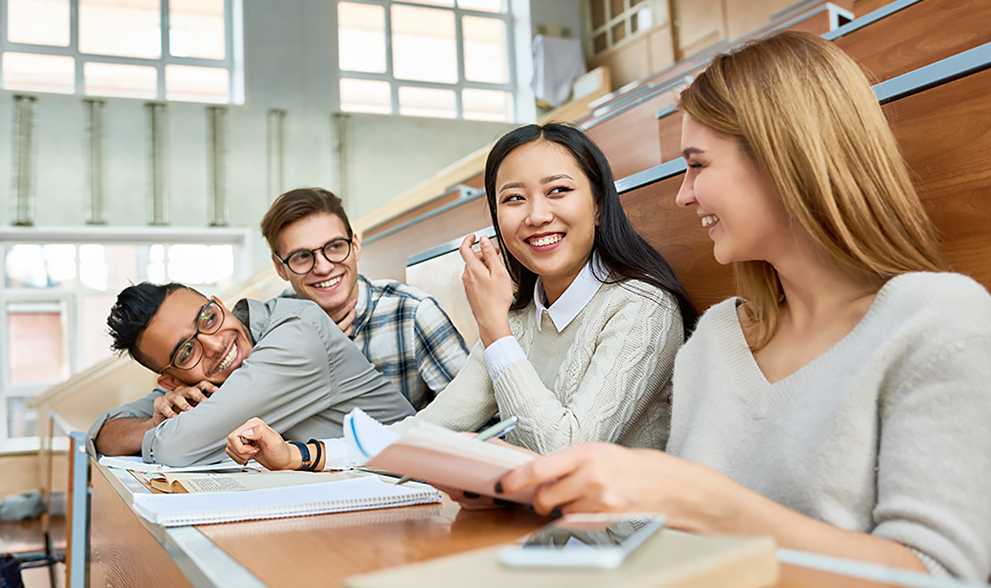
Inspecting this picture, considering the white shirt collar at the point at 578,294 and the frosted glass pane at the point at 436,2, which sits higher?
the frosted glass pane at the point at 436,2

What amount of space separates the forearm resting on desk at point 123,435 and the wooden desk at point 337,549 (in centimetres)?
92

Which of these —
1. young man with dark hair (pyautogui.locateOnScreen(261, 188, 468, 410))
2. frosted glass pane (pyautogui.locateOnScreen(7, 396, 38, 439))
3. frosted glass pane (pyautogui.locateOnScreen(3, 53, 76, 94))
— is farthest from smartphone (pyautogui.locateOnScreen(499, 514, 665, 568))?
frosted glass pane (pyautogui.locateOnScreen(3, 53, 76, 94))

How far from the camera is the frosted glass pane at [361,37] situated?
23.0 feet

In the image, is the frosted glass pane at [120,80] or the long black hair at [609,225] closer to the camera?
the long black hair at [609,225]

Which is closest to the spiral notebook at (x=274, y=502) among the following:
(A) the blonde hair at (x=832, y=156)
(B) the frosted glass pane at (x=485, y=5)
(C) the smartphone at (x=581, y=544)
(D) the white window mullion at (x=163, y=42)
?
(C) the smartphone at (x=581, y=544)

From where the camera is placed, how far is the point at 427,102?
7375 millimetres

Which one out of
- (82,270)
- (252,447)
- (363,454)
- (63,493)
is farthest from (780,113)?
(82,270)

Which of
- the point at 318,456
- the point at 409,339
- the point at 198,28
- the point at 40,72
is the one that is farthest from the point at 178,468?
the point at 198,28

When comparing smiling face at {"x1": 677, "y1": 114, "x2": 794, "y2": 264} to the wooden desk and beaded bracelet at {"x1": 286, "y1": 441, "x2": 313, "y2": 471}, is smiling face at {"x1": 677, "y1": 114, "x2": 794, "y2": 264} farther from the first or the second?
beaded bracelet at {"x1": 286, "y1": 441, "x2": 313, "y2": 471}

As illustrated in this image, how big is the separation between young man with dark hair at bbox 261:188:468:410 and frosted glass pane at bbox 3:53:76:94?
502 cm

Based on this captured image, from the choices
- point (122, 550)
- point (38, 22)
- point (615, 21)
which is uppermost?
point (615, 21)

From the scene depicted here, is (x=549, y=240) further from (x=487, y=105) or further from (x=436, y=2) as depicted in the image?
(x=436, y=2)

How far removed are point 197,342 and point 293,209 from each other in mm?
525

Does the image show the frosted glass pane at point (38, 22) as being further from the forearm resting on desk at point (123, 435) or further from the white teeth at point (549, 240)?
the white teeth at point (549, 240)
